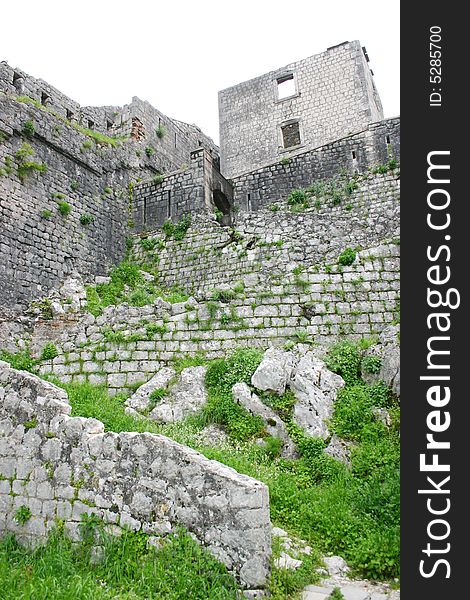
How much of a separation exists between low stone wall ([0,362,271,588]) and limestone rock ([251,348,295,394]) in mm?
2770

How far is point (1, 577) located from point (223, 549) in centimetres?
182

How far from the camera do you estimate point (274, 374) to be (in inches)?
289

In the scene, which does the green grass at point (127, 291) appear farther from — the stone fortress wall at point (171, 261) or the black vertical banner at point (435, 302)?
the black vertical banner at point (435, 302)

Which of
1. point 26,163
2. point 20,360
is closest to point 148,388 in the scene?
point 20,360

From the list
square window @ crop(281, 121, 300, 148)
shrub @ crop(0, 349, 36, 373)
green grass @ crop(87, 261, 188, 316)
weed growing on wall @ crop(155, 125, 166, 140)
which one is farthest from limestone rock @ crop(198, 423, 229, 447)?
square window @ crop(281, 121, 300, 148)

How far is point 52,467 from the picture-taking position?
16.5ft

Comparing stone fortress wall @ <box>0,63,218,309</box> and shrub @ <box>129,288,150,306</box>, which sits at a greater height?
stone fortress wall @ <box>0,63,218,309</box>

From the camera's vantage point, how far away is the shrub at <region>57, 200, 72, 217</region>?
510 inches

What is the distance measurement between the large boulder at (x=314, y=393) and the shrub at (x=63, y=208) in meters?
8.16

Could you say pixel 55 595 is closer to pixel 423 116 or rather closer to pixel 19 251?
pixel 423 116

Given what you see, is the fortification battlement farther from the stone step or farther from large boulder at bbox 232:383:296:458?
the stone step

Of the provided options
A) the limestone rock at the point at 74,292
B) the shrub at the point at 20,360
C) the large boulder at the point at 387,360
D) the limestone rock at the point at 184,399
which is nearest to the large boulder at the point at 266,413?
the limestone rock at the point at 184,399

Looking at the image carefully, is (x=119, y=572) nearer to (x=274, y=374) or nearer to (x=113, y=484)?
(x=113, y=484)

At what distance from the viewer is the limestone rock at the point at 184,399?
290 inches
